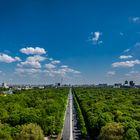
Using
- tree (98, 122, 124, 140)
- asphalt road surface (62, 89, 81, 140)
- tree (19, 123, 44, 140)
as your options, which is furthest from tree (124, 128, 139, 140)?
asphalt road surface (62, 89, 81, 140)

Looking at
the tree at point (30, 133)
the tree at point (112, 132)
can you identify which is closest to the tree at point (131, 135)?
the tree at point (112, 132)

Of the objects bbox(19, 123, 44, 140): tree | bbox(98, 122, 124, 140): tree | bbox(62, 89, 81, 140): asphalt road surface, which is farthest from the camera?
bbox(62, 89, 81, 140): asphalt road surface

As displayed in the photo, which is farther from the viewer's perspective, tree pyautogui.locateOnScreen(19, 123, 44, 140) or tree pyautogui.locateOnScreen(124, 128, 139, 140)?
tree pyautogui.locateOnScreen(19, 123, 44, 140)

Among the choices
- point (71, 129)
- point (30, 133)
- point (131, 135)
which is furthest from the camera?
point (71, 129)

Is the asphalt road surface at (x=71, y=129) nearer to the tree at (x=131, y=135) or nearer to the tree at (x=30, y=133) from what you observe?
the tree at (x=30, y=133)

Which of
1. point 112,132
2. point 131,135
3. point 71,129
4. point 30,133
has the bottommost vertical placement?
point 71,129

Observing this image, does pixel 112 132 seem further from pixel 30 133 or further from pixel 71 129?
pixel 71 129

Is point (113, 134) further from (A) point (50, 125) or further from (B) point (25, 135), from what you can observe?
(A) point (50, 125)

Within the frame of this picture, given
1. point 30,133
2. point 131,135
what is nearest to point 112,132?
point 131,135

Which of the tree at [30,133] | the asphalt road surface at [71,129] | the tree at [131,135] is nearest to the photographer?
the tree at [131,135]

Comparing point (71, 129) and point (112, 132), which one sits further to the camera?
point (71, 129)

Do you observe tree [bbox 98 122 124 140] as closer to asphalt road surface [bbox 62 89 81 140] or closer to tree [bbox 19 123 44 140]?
tree [bbox 19 123 44 140]
